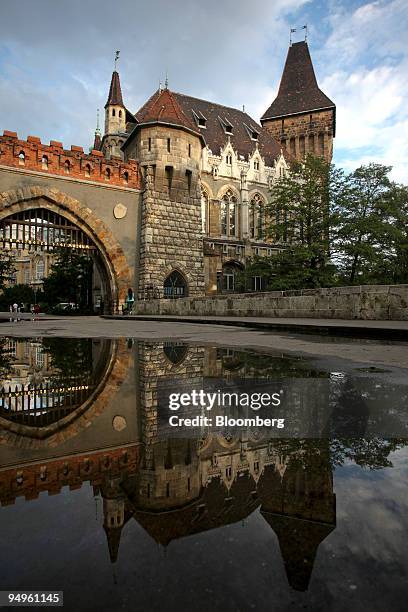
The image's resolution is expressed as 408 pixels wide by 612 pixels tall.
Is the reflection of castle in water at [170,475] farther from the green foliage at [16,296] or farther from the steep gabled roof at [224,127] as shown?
the green foliage at [16,296]

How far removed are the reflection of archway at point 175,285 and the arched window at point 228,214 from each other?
1344cm

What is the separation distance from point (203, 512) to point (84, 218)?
2308 cm

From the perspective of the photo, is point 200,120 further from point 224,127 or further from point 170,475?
point 170,475

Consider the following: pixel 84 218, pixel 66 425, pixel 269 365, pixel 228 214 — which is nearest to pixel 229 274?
pixel 228 214

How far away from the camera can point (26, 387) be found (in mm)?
2709

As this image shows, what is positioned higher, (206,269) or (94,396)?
(206,269)

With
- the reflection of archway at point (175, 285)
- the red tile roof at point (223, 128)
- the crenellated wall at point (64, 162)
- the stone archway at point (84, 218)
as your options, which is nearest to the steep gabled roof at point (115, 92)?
the red tile roof at point (223, 128)

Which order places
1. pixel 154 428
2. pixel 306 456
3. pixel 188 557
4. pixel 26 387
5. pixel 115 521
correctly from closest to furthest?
pixel 188 557 → pixel 115 521 → pixel 306 456 → pixel 154 428 → pixel 26 387

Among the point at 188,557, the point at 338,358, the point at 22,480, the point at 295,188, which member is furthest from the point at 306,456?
the point at 295,188

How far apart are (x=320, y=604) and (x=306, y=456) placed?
26.5 inches

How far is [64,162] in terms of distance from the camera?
21.9 meters

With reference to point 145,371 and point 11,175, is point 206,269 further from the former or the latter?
point 145,371

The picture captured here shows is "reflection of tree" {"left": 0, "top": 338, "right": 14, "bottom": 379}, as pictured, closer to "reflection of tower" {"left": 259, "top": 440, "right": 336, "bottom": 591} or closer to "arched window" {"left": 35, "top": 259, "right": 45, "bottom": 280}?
"reflection of tower" {"left": 259, "top": 440, "right": 336, "bottom": 591}

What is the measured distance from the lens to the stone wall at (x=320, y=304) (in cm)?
941
